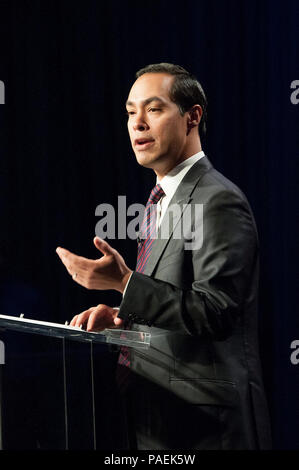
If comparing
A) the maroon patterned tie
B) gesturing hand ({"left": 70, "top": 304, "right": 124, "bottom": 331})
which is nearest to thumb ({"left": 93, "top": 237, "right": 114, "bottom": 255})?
gesturing hand ({"left": 70, "top": 304, "right": 124, "bottom": 331})

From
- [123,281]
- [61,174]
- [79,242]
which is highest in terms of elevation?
[61,174]

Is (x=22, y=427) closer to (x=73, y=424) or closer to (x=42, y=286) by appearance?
(x=73, y=424)

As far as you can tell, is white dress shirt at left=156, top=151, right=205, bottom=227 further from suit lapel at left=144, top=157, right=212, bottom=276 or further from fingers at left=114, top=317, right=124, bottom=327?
fingers at left=114, top=317, right=124, bottom=327

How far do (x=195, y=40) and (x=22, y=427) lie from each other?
1965mm

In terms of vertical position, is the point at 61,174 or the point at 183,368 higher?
the point at 61,174

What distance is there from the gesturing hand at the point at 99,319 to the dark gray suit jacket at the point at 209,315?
3 cm

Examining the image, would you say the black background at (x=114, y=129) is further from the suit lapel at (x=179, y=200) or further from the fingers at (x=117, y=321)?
the fingers at (x=117, y=321)

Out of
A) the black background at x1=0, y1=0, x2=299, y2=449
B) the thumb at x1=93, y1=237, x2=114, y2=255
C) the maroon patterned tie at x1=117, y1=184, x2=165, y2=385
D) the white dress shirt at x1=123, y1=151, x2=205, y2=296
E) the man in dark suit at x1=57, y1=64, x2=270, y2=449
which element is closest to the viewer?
the thumb at x1=93, y1=237, x2=114, y2=255

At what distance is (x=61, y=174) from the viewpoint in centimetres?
309

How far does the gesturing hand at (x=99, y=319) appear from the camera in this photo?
52.0 inches

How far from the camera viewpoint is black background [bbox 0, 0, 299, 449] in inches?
102

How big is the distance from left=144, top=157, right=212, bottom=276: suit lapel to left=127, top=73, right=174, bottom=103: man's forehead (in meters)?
0.21

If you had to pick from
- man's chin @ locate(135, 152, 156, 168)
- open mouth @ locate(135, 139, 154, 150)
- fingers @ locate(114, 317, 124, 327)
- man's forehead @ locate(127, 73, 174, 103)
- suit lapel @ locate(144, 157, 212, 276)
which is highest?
man's forehead @ locate(127, 73, 174, 103)

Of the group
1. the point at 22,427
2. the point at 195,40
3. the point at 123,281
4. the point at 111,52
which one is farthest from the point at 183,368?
the point at 111,52
